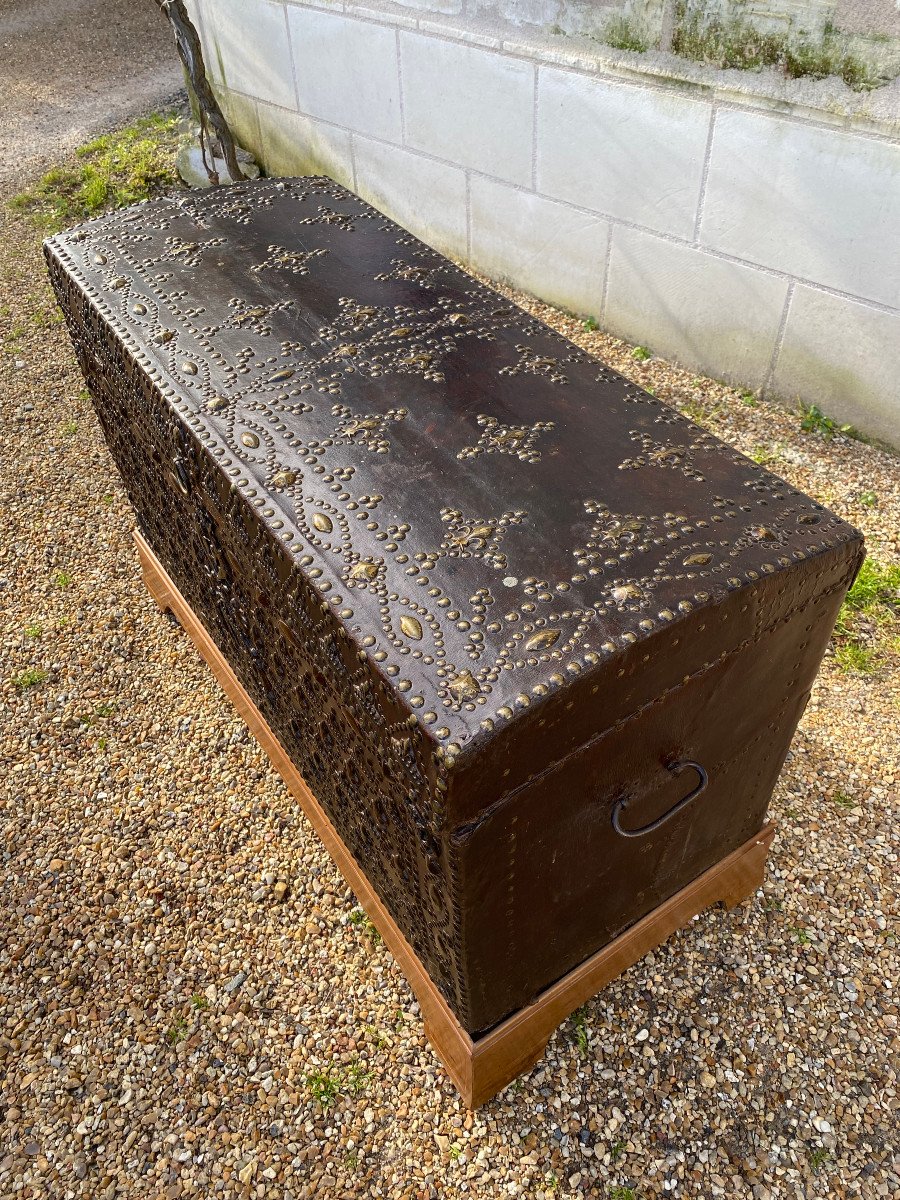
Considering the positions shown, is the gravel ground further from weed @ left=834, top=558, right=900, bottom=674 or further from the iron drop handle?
the iron drop handle

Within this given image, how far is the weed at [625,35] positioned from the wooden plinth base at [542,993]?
3223 mm

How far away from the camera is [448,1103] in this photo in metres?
1.96

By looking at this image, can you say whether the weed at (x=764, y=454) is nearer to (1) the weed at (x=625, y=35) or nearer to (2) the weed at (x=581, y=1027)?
(1) the weed at (x=625, y=35)

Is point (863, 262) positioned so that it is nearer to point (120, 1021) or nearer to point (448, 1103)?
point (448, 1103)

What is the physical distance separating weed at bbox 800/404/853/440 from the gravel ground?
4.40ft

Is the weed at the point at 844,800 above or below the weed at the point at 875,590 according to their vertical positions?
below

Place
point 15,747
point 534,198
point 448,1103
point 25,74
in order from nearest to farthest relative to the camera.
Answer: point 448,1103
point 15,747
point 534,198
point 25,74

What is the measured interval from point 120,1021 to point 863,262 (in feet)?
11.8

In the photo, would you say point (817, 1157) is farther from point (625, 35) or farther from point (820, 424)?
point (625, 35)

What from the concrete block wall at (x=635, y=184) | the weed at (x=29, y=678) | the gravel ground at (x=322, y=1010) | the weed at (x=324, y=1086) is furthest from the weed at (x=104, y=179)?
the weed at (x=324, y=1086)

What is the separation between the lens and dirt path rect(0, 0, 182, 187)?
7203mm

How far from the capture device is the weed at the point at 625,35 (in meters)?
3.54

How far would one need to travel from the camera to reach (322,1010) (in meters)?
2.15

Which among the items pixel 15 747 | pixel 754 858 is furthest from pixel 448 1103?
pixel 15 747
